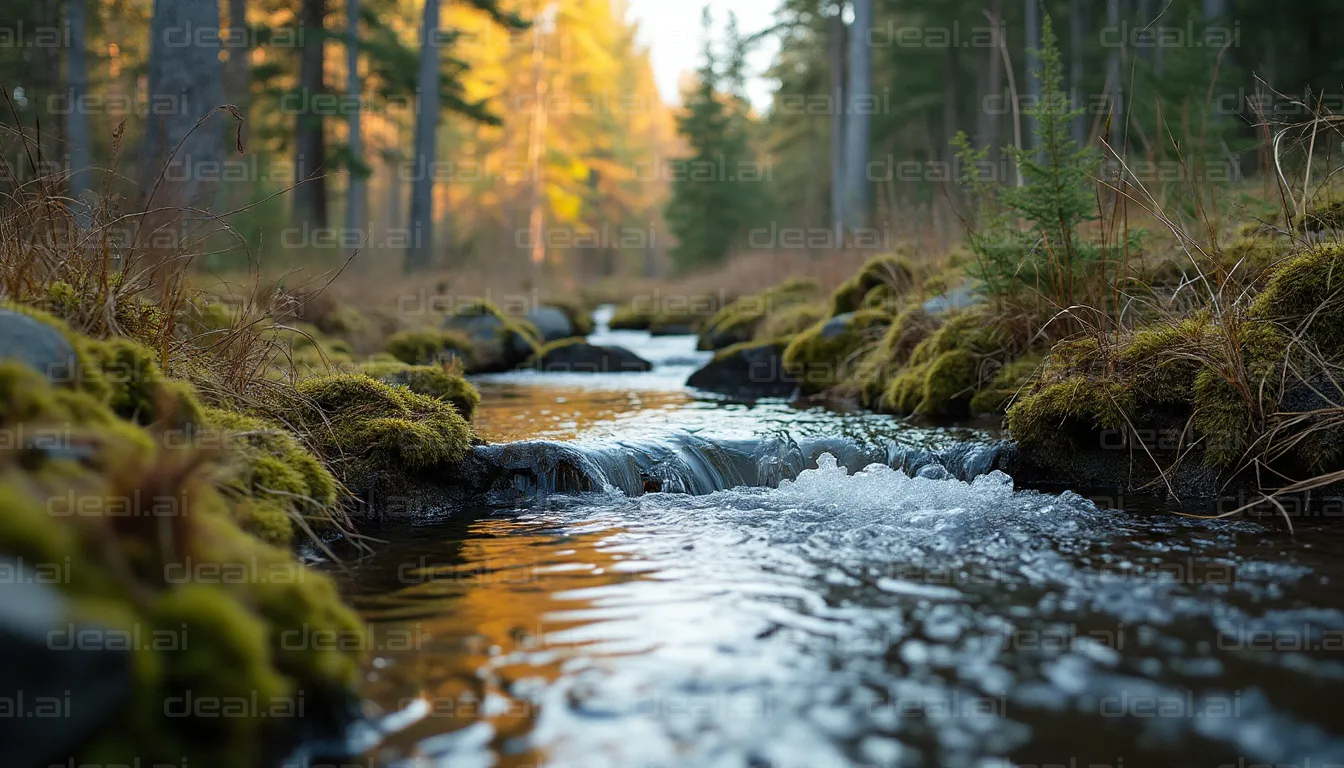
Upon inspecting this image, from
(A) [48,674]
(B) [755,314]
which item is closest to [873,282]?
(B) [755,314]

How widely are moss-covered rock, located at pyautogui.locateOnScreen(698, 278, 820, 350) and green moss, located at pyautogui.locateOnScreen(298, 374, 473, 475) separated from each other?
793 centimetres

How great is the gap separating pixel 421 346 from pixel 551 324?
4804mm

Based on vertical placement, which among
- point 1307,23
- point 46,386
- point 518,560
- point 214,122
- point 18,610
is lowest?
point 518,560

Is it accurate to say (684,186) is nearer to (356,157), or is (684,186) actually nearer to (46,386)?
(356,157)

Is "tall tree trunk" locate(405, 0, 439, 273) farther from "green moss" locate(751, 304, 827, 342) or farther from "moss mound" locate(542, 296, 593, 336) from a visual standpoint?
"green moss" locate(751, 304, 827, 342)

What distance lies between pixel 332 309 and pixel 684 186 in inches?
861

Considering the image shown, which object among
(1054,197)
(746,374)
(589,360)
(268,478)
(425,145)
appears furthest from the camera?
(425,145)

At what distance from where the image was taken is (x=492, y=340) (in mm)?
11070

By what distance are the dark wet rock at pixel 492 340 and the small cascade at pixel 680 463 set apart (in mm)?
5893

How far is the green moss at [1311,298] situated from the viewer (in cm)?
412

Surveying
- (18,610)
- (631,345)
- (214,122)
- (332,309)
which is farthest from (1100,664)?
(631,345)

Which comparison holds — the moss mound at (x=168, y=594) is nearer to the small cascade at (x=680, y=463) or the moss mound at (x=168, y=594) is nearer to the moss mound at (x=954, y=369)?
the small cascade at (x=680, y=463)

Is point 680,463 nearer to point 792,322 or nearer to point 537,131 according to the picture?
point 792,322

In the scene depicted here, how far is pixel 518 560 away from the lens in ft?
11.2
